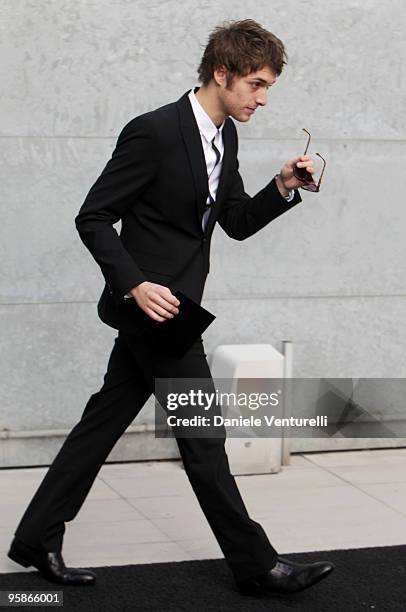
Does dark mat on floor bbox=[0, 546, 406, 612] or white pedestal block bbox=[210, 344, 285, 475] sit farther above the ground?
white pedestal block bbox=[210, 344, 285, 475]

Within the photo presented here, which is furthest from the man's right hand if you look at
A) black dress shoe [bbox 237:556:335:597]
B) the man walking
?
black dress shoe [bbox 237:556:335:597]

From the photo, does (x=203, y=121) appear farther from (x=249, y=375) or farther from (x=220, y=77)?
(x=249, y=375)

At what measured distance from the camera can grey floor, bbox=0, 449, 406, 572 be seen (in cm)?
486

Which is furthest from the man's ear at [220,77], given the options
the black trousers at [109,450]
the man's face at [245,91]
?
the black trousers at [109,450]

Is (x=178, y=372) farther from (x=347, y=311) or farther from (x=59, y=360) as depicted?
(x=347, y=311)

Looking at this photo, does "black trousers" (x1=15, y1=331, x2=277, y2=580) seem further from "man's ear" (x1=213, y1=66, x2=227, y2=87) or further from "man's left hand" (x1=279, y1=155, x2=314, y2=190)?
"man's ear" (x1=213, y1=66, x2=227, y2=87)

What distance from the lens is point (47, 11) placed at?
5.71m

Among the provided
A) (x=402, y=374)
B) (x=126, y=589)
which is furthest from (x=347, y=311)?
(x=126, y=589)

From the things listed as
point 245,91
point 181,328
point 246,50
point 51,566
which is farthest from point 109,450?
point 246,50

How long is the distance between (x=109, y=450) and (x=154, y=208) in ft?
2.82

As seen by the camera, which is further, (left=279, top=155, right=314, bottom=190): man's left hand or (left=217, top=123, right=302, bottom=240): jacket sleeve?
(left=217, top=123, right=302, bottom=240): jacket sleeve

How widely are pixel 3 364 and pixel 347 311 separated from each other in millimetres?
1736

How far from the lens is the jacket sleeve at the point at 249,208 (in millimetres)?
4281

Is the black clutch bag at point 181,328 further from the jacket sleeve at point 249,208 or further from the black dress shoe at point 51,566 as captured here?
the black dress shoe at point 51,566
